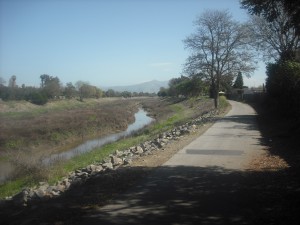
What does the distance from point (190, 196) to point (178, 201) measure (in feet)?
1.70

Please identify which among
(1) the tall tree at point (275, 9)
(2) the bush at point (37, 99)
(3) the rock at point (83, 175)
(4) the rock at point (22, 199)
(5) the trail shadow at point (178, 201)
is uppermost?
(1) the tall tree at point (275, 9)

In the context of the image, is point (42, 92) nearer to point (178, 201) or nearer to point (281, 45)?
point (281, 45)

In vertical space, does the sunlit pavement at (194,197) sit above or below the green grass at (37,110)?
below

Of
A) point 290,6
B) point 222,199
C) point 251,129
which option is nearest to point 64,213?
point 222,199

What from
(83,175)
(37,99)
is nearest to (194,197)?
(83,175)

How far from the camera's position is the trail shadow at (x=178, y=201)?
7.49m

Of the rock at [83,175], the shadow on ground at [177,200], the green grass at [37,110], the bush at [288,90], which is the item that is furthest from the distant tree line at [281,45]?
the green grass at [37,110]

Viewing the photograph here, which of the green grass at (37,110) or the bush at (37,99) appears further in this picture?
the bush at (37,99)

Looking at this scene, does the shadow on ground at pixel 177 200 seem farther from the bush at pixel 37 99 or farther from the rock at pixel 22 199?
the bush at pixel 37 99

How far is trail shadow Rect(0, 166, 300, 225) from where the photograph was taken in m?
7.49

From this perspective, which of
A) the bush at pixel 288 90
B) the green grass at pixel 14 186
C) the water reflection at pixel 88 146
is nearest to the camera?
the green grass at pixel 14 186

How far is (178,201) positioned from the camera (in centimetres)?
→ 866

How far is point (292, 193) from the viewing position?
29.7 ft

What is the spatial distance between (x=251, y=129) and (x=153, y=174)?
1372 centimetres
